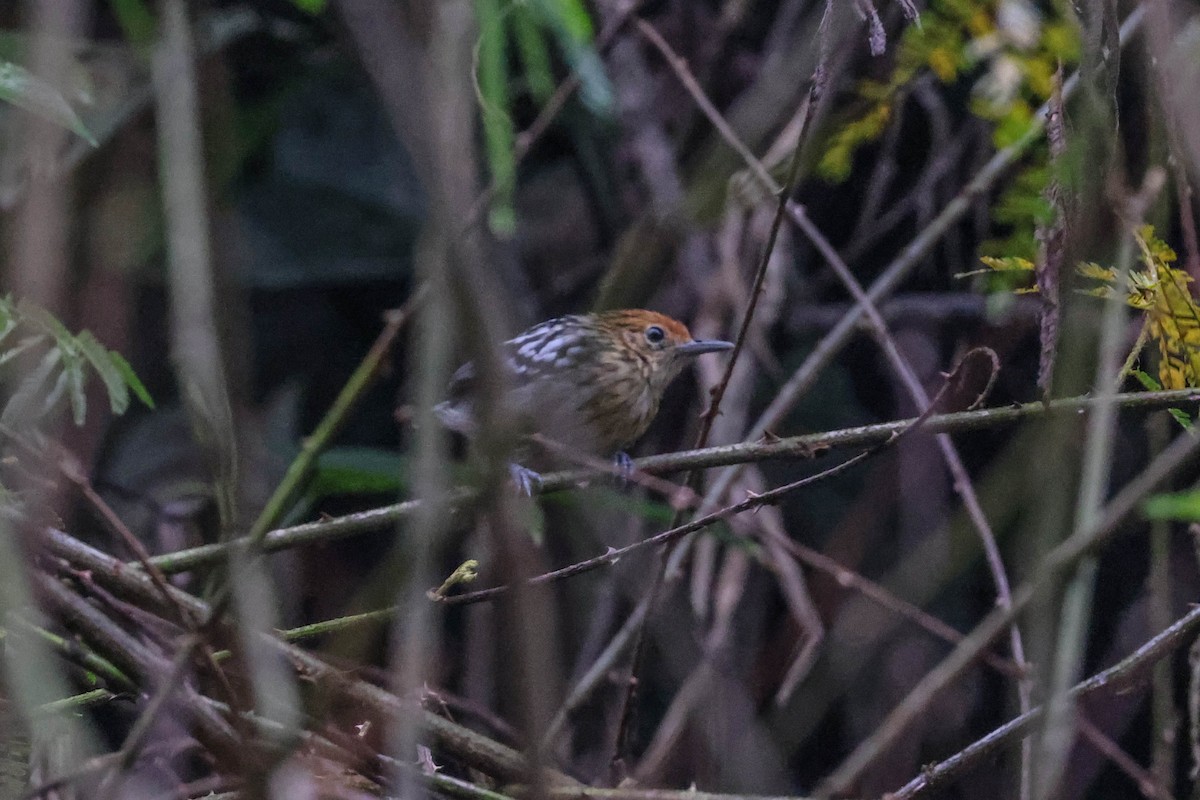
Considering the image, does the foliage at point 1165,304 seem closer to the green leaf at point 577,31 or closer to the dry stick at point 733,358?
the dry stick at point 733,358

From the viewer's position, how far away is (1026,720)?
2.24 metres

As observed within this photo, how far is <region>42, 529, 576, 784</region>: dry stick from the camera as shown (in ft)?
7.75

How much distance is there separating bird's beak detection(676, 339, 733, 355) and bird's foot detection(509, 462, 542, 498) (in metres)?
0.79

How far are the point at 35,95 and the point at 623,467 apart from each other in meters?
1.41

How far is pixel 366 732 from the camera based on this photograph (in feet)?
8.39

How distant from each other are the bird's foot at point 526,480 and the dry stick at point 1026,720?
3.46 ft

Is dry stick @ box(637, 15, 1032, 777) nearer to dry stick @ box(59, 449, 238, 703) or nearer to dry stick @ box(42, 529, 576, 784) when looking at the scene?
dry stick @ box(42, 529, 576, 784)

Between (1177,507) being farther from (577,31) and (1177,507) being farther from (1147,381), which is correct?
(577,31)

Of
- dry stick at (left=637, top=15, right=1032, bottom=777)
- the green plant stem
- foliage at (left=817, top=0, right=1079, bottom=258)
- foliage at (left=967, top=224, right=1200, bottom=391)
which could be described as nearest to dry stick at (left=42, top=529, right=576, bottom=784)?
the green plant stem

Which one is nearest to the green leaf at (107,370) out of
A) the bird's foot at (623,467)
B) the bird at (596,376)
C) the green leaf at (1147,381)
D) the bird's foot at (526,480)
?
the bird's foot at (526,480)

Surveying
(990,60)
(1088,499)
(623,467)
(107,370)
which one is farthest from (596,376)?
(107,370)

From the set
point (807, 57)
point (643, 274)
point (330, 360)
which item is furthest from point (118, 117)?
point (807, 57)

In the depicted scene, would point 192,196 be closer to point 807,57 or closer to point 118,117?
point 807,57

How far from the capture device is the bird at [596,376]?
13.8 feet
